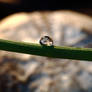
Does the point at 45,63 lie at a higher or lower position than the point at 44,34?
lower

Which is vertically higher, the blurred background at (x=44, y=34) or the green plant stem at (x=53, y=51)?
the blurred background at (x=44, y=34)

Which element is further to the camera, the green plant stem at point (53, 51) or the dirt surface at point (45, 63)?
the dirt surface at point (45, 63)

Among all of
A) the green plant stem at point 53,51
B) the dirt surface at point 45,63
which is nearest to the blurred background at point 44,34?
the dirt surface at point 45,63

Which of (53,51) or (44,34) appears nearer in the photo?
(53,51)

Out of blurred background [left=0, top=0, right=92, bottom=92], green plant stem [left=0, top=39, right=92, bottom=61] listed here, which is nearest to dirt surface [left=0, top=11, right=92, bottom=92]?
blurred background [left=0, top=0, right=92, bottom=92]

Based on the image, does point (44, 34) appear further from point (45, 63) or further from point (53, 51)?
point (53, 51)

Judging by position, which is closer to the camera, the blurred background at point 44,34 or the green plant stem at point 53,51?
the green plant stem at point 53,51

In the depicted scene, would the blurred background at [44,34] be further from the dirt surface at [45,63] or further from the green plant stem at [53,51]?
the green plant stem at [53,51]

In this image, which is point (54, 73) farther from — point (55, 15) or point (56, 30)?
point (55, 15)

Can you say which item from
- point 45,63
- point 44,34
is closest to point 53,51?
point 45,63
